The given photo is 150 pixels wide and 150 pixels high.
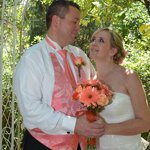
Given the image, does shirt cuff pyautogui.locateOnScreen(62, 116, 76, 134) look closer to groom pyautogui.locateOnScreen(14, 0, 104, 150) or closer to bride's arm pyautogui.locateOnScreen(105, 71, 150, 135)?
groom pyautogui.locateOnScreen(14, 0, 104, 150)

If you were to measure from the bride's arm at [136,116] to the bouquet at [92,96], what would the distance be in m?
0.31

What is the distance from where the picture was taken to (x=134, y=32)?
765 cm

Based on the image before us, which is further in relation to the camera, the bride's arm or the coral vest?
the bride's arm

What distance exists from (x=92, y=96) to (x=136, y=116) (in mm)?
532

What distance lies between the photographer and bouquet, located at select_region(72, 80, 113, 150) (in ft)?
8.48

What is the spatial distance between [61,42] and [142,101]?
31.6 inches

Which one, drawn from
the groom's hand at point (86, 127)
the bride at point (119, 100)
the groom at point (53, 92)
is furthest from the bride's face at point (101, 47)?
the groom's hand at point (86, 127)

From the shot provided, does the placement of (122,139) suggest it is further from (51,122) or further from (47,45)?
(47,45)

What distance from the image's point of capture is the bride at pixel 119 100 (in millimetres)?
2904

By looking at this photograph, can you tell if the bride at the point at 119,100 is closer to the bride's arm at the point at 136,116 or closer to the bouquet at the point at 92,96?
the bride's arm at the point at 136,116

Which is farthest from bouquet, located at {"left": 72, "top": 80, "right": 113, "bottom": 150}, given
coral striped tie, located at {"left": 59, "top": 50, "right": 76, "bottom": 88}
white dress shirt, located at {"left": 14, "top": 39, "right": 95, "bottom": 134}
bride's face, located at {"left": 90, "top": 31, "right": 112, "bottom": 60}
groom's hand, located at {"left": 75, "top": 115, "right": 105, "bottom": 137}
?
bride's face, located at {"left": 90, "top": 31, "right": 112, "bottom": 60}

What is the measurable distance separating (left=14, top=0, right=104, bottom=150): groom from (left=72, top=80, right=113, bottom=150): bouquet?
0.08 meters

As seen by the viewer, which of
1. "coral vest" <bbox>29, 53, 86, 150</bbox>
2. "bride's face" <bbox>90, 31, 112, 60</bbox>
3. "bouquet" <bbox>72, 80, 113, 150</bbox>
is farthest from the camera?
"bride's face" <bbox>90, 31, 112, 60</bbox>

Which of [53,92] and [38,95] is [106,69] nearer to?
[53,92]
